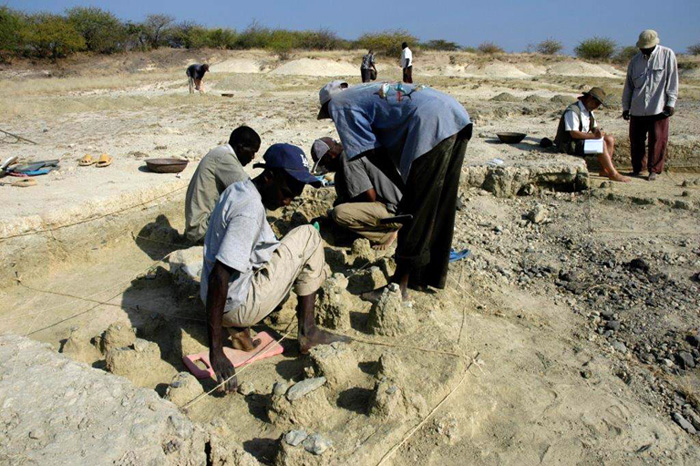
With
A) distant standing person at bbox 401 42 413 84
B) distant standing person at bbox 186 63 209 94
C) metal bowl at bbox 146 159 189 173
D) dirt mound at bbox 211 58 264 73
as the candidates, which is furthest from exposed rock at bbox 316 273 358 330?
dirt mound at bbox 211 58 264 73

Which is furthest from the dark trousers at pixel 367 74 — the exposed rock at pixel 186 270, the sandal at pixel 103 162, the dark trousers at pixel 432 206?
the dark trousers at pixel 432 206

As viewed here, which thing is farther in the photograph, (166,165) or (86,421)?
(166,165)

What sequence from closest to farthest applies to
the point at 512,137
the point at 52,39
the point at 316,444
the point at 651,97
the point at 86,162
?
1. the point at 316,444
2. the point at 86,162
3. the point at 651,97
4. the point at 512,137
5. the point at 52,39

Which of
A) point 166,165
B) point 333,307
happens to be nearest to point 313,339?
point 333,307

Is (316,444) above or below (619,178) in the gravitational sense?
below

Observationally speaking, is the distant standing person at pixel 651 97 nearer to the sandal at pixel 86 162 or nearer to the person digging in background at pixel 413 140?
the person digging in background at pixel 413 140

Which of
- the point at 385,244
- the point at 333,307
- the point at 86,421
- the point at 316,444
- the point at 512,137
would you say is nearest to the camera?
the point at 86,421

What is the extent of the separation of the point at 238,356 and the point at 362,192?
2.03 metres

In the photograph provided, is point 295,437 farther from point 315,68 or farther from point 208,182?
point 315,68

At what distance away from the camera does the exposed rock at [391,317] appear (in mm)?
3230

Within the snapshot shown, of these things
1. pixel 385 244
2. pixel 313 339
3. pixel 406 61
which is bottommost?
pixel 313 339

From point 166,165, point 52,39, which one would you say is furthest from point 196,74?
point 52,39

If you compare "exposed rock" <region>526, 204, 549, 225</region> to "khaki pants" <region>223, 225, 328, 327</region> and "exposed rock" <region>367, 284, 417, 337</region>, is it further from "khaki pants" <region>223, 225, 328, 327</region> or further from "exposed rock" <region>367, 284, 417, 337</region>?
"khaki pants" <region>223, 225, 328, 327</region>

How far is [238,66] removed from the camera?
2666 cm
